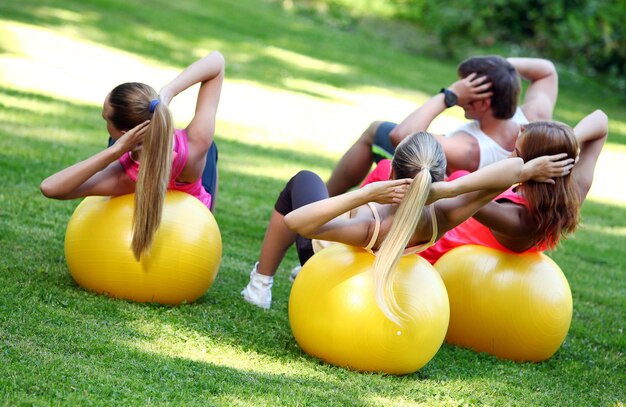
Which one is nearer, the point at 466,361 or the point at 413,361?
the point at 413,361

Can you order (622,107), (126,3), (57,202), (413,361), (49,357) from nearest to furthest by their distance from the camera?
(49,357), (413,361), (57,202), (622,107), (126,3)

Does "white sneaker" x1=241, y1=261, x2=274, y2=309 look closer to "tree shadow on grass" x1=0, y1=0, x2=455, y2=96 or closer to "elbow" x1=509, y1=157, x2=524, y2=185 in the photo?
"elbow" x1=509, y1=157, x2=524, y2=185

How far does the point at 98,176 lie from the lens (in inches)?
195

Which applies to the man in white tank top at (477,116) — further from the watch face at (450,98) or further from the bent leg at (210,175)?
the bent leg at (210,175)

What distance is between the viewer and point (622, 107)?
54.6ft

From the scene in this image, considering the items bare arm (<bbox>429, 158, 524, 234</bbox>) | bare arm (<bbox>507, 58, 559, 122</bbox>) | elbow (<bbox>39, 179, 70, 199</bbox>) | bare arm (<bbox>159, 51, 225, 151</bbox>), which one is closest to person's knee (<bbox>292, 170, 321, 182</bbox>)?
bare arm (<bbox>159, 51, 225, 151</bbox>)

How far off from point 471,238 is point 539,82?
201 cm

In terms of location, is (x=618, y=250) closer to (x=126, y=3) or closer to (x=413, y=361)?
(x=413, y=361)

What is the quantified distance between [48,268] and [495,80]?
296 cm

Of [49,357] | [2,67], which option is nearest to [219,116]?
[2,67]

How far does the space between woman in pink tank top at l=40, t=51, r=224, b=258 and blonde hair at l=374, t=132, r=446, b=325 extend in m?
1.24

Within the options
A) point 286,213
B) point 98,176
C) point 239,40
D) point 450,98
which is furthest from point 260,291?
point 239,40

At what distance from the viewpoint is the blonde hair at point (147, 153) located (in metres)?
4.71

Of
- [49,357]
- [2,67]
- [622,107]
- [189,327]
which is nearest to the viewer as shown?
[49,357]
